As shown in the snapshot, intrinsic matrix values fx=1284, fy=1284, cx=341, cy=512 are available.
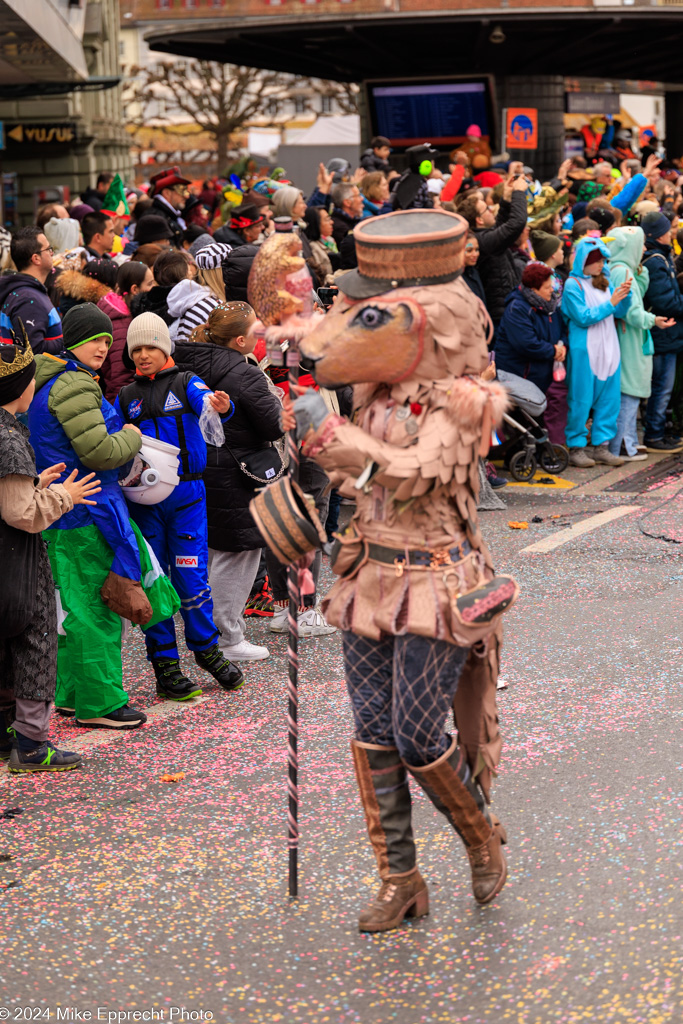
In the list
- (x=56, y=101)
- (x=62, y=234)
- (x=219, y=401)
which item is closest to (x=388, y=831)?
(x=219, y=401)

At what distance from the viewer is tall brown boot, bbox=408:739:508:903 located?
3797mm

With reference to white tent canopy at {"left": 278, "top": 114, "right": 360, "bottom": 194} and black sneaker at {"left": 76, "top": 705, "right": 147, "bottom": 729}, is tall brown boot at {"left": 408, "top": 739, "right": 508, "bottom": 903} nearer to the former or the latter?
black sneaker at {"left": 76, "top": 705, "right": 147, "bottom": 729}

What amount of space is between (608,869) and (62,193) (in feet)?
76.4

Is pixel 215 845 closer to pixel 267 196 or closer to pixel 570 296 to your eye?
pixel 570 296

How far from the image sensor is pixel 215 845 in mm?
4551

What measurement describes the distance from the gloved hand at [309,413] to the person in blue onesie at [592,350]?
734 cm

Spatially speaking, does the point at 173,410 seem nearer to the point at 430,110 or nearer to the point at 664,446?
the point at 664,446

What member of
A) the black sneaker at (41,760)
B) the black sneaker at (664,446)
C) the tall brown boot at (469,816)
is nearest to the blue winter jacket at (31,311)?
the black sneaker at (41,760)

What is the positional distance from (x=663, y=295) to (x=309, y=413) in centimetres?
818

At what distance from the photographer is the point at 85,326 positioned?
5539 millimetres

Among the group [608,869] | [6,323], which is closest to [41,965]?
[608,869]

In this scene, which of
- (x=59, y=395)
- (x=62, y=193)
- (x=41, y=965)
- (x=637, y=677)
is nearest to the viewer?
(x=41, y=965)

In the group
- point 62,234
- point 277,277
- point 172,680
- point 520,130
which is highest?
point 520,130

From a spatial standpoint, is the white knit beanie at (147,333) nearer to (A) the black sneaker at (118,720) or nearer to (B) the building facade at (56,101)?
(A) the black sneaker at (118,720)
